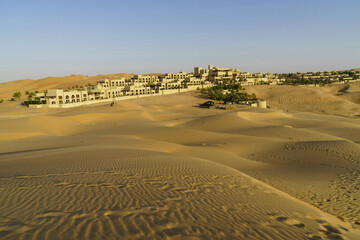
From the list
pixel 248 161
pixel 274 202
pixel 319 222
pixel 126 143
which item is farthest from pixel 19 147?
pixel 319 222

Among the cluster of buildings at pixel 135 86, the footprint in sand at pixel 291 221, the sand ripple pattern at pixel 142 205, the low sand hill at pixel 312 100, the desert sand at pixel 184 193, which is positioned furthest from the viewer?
the low sand hill at pixel 312 100

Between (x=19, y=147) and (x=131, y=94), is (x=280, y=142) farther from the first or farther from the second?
(x=131, y=94)

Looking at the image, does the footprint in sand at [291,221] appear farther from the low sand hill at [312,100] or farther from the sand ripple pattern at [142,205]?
the low sand hill at [312,100]

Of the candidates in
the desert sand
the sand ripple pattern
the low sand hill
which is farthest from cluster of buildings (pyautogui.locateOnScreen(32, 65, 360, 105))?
the sand ripple pattern

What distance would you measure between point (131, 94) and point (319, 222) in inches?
2499

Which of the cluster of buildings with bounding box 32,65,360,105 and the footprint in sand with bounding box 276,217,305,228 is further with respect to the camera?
the cluster of buildings with bounding box 32,65,360,105

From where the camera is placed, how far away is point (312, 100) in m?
62.9

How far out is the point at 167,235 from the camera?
513cm

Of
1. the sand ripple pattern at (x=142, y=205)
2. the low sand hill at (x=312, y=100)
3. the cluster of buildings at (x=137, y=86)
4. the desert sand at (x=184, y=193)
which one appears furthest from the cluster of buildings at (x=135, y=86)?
the sand ripple pattern at (x=142, y=205)

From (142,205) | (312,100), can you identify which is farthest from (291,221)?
(312,100)

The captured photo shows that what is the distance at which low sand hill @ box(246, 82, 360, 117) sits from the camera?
53575mm

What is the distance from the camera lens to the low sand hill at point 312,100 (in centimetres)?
5358

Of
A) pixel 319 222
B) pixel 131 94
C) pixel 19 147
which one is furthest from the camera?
pixel 131 94

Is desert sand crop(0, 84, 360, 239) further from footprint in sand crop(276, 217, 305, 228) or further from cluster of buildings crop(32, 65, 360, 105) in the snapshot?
cluster of buildings crop(32, 65, 360, 105)
